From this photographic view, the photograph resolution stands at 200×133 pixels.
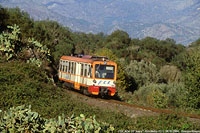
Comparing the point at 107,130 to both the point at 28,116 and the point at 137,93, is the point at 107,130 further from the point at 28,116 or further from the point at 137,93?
the point at 137,93

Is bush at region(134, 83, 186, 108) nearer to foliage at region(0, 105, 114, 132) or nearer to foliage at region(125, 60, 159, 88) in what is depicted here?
foliage at region(125, 60, 159, 88)

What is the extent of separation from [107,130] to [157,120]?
3.98m

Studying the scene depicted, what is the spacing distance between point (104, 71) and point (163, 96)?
10702mm

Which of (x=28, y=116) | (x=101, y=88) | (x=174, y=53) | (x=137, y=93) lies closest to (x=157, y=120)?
(x=28, y=116)

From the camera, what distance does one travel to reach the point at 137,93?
4372 centimetres

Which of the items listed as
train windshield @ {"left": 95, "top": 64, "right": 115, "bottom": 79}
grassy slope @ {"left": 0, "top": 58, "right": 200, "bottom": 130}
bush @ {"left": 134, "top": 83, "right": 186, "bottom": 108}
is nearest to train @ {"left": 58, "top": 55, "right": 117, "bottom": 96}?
train windshield @ {"left": 95, "top": 64, "right": 115, "bottom": 79}

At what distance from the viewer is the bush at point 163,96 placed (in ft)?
94.0

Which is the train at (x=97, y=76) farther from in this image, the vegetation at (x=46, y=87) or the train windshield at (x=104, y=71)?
the vegetation at (x=46, y=87)

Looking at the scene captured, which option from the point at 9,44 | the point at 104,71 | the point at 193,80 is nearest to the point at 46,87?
the point at 104,71

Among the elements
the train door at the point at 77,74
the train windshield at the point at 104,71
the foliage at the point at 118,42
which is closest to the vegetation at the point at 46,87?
the train door at the point at 77,74

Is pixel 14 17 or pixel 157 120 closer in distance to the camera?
pixel 157 120

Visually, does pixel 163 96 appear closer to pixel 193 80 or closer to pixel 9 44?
pixel 193 80

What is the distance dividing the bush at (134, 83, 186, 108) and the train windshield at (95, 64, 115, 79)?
4.93 meters

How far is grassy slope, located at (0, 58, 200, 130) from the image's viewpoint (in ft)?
37.7
